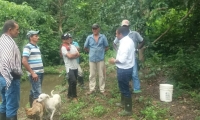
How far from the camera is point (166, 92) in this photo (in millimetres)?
6246

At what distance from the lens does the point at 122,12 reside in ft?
25.6

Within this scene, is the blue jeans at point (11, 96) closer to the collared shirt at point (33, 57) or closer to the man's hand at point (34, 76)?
the man's hand at point (34, 76)

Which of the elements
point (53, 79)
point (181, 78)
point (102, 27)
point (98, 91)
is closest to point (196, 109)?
point (181, 78)

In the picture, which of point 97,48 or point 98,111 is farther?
point 97,48

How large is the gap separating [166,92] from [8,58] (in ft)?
11.8

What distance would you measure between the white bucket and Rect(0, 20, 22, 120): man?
326 cm

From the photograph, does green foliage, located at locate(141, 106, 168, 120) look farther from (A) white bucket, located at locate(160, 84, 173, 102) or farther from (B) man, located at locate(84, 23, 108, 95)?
(B) man, located at locate(84, 23, 108, 95)

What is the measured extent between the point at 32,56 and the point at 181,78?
14.2 ft

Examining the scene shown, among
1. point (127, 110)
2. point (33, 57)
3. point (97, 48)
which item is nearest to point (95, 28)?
point (97, 48)

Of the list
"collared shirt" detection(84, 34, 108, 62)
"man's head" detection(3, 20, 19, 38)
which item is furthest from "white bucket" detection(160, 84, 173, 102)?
"man's head" detection(3, 20, 19, 38)

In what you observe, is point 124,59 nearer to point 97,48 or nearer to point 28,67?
point 97,48

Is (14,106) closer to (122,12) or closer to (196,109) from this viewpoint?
(196,109)

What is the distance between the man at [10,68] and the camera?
445 cm

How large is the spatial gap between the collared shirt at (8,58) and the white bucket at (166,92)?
3.32 meters
